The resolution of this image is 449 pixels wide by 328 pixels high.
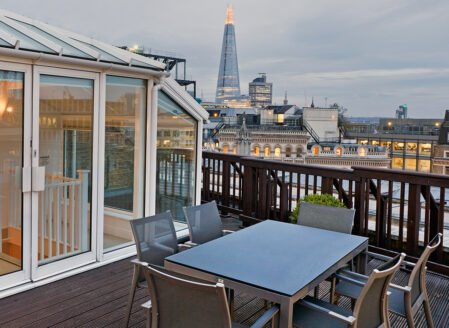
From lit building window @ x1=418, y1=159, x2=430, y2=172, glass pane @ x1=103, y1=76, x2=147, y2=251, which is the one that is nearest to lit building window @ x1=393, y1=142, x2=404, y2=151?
lit building window @ x1=418, y1=159, x2=430, y2=172

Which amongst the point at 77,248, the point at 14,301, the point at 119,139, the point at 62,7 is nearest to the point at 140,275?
the point at 14,301

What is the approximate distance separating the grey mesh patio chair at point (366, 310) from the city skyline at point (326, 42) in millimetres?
32510

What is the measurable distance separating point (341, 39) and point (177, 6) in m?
40.0

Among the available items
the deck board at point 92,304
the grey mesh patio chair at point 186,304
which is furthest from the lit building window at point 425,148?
the grey mesh patio chair at point 186,304

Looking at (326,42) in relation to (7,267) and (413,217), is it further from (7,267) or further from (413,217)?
(7,267)

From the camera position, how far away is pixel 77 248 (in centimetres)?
395

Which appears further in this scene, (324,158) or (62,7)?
(324,158)

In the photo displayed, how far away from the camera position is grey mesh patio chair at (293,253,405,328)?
196cm

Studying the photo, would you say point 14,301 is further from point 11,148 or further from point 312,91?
point 312,91

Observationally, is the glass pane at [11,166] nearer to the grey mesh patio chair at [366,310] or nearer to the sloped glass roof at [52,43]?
the sloped glass roof at [52,43]

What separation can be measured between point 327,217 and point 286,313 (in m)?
1.57

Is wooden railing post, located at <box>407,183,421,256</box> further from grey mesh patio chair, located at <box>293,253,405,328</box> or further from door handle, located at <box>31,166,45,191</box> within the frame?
door handle, located at <box>31,166,45,191</box>

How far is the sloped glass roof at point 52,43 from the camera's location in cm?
324


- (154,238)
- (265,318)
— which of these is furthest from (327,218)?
(265,318)
